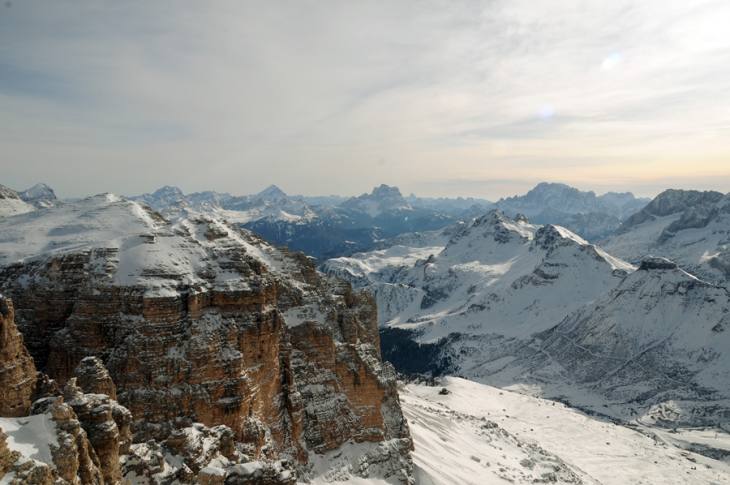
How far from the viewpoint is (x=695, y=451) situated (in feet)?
415

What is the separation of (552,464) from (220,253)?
63.4m

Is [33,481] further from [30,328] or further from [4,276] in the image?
[4,276]

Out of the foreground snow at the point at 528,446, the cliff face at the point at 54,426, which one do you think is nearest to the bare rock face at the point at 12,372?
the cliff face at the point at 54,426

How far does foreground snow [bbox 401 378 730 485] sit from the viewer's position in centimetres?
6750

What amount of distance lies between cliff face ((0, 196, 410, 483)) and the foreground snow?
50.0 feet

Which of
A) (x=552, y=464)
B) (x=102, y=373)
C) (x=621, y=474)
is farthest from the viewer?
(x=621, y=474)

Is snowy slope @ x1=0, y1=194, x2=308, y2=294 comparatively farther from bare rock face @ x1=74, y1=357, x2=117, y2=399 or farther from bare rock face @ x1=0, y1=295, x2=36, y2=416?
bare rock face @ x1=0, y1=295, x2=36, y2=416

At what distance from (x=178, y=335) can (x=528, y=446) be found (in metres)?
71.5

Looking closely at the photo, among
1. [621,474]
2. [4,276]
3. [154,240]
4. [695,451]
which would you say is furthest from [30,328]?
[695,451]

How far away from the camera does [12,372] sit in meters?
26.8

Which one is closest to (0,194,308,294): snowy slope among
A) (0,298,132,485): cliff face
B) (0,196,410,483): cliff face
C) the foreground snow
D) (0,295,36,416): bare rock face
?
(0,196,410,483): cliff face

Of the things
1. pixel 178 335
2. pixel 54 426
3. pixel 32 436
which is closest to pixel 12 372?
pixel 32 436

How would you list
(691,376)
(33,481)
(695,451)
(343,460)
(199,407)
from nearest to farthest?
(33,481)
(199,407)
(343,460)
(695,451)
(691,376)

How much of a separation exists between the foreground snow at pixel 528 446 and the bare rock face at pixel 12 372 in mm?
37084
